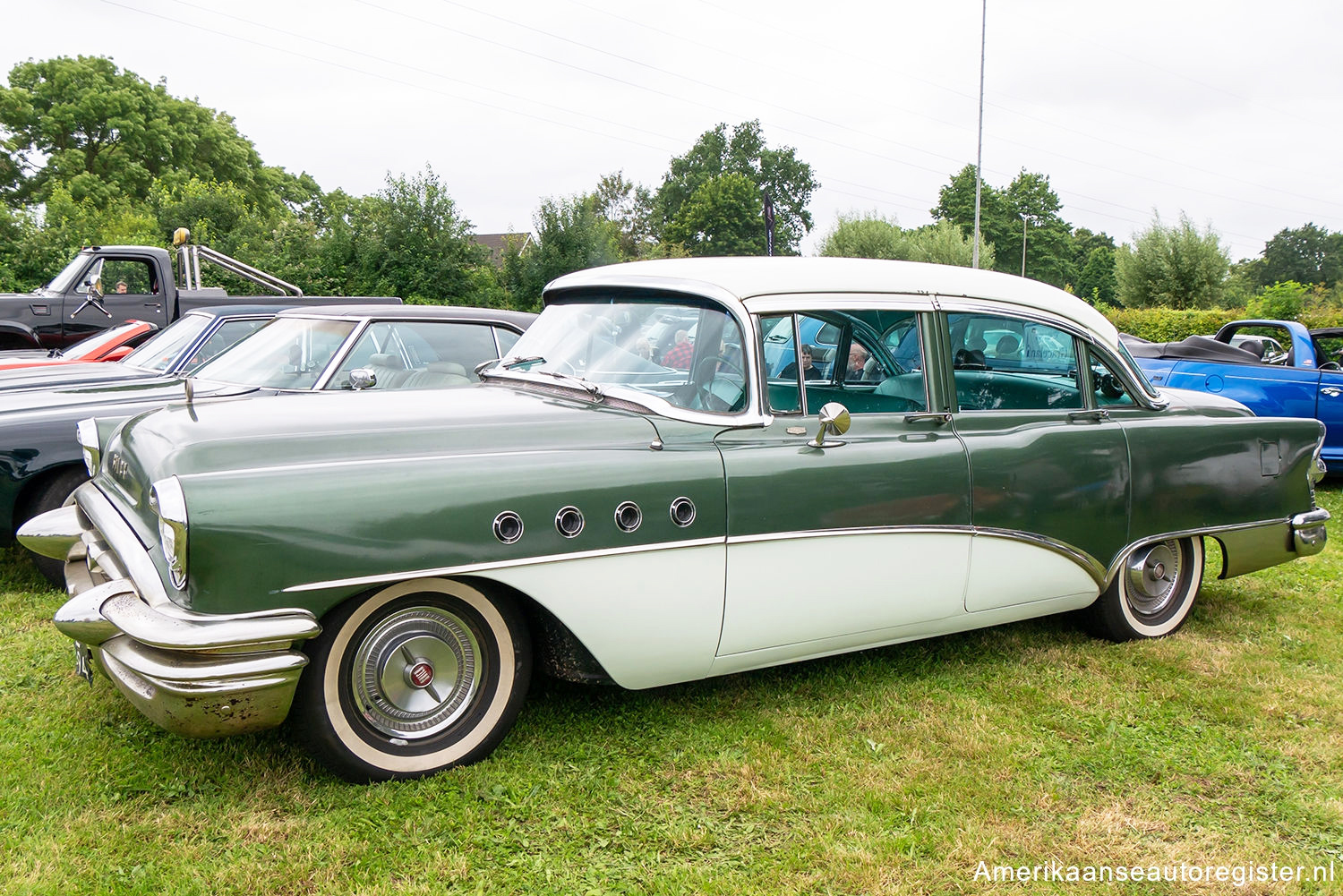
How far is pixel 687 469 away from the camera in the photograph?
3.14 m

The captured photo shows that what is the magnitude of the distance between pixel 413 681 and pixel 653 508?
0.95 metres

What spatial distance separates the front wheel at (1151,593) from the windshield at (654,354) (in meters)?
2.30

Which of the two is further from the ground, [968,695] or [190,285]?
[190,285]

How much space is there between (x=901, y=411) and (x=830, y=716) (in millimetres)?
1282

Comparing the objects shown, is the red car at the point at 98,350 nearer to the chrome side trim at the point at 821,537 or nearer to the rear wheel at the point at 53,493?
the rear wheel at the point at 53,493

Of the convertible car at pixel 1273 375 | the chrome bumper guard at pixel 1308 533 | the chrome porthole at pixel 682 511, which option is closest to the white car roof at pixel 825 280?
the chrome porthole at pixel 682 511

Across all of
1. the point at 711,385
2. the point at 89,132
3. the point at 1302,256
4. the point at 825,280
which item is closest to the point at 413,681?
the point at 711,385

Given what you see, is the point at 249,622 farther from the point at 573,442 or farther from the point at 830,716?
the point at 830,716

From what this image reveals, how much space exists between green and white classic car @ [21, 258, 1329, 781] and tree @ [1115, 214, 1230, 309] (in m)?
30.2

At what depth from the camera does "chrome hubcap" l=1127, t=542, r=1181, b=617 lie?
174 inches

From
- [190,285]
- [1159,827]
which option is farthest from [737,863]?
[190,285]

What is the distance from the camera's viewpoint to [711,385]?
11.3 ft

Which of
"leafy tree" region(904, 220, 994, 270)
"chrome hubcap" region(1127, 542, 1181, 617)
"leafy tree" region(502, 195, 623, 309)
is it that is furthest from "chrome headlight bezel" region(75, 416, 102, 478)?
"leafy tree" region(904, 220, 994, 270)

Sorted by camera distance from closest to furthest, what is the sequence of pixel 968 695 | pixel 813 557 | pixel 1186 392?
pixel 813 557
pixel 968 695
pixel 1186 392
